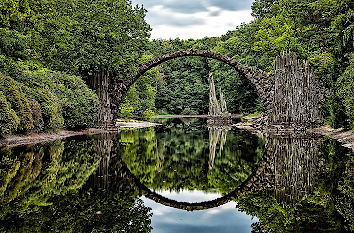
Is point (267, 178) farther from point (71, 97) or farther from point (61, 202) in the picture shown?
point (71, 97)

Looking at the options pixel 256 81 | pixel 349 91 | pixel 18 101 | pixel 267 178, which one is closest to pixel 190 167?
pixel 267 178

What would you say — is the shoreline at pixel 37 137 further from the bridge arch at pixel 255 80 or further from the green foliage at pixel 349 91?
the green foliage at pixel 349 91

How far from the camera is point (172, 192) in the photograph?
20.8 ft

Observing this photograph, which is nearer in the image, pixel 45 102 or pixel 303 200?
pixel 303 200

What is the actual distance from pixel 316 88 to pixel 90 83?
13728 millimetres

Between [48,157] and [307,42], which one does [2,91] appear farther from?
[307,42]

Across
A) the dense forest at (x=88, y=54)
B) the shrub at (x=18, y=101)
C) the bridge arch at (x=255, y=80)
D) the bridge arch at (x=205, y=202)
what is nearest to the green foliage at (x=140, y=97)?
the dense forest at (x=88, y=54)

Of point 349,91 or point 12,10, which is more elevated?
point 12,10

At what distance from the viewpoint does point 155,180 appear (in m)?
7.27

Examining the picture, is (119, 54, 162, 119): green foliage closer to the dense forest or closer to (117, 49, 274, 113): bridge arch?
the dense forest

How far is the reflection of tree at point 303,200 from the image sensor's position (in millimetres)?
4150

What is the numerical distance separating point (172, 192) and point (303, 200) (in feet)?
7.40

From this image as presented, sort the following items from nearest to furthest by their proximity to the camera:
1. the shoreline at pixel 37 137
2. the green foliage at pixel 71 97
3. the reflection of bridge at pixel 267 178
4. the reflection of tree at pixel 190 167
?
the reflection of bridge at pixel 267 178
the reflection of tree at pixel 190 167
the shoreline at pixel 37 137
the green foliage at pixel 71 97

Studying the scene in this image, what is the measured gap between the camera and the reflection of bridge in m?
5.64
